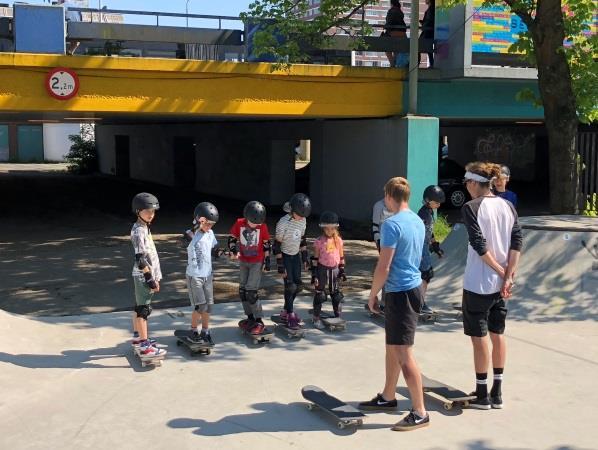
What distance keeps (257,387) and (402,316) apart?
5.18 feet

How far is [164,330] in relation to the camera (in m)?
7.84

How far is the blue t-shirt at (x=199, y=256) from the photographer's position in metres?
6.85

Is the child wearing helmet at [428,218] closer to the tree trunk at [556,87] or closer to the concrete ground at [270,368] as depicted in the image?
the concrete ground at [270,368]

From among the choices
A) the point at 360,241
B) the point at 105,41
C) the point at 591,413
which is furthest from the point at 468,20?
the point at 591,413

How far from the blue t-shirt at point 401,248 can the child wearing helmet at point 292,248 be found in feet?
7.39

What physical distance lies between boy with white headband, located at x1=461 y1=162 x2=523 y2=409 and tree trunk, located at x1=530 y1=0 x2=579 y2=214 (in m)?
6.03

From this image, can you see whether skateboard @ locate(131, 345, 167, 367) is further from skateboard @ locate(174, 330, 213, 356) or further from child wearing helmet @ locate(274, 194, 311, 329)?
child wearing helmet @ locate(274, 194, 311, 329)

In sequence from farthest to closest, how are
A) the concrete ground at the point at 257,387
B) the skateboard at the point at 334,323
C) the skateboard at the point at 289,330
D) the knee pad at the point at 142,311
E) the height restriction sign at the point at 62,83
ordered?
the height restriction sign at the point at 62,83 → the skateboard at the point at 334,323 → the skateboard at the point at 289,330 → the knee pad at the point at 142,311 → the concrete ground at the point at 257,387

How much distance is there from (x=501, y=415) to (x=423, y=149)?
9.63 meters

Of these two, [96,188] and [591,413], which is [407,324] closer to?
[591,413]

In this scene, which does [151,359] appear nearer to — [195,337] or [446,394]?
[195,337]

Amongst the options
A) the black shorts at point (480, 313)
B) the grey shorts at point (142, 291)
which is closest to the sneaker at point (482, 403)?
the black shorts at point (480, 313)

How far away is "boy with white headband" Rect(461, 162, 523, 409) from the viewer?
550 cm

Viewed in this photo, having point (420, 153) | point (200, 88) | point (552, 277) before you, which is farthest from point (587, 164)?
point (200, 88)
